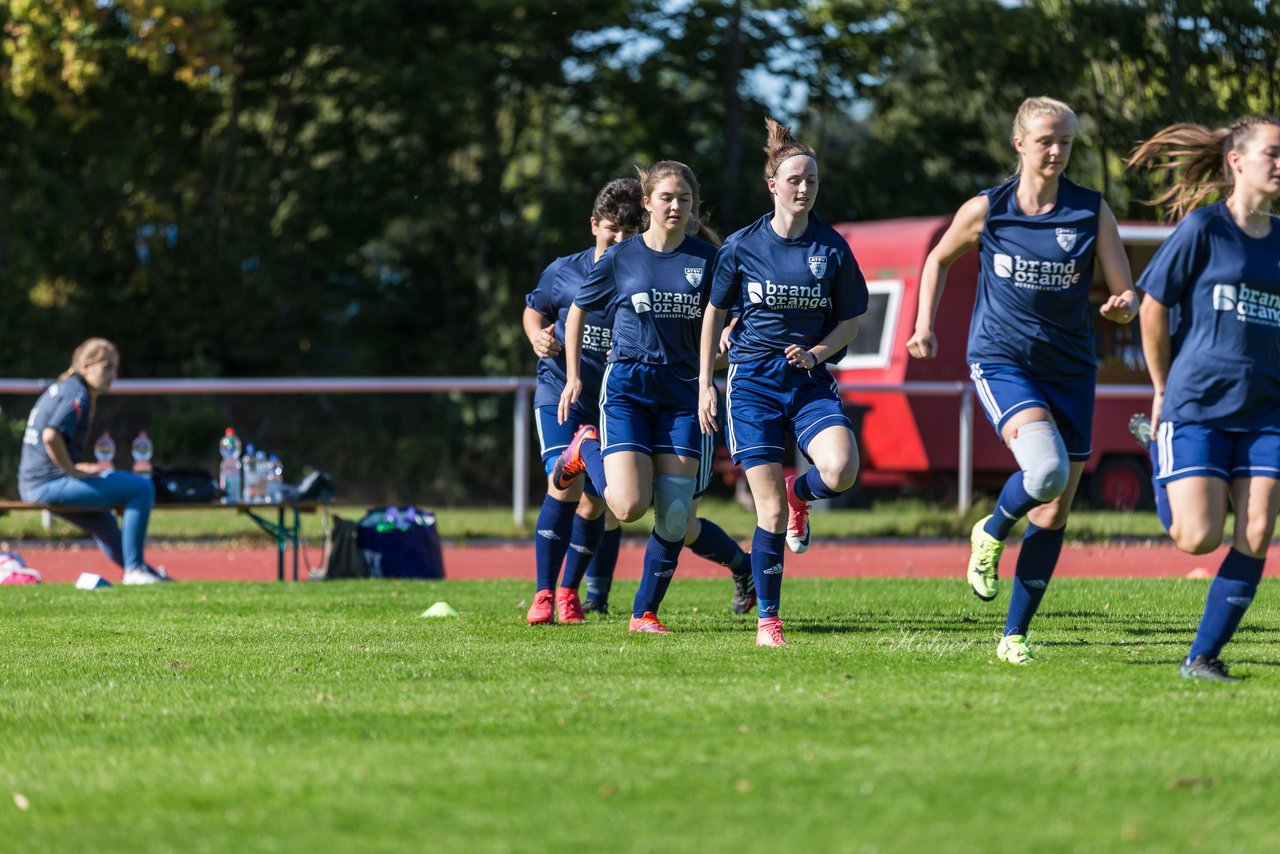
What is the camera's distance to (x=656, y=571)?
8.68m

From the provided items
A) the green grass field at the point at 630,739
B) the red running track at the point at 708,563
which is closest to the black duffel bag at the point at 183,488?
the red running track at the point at 708,563

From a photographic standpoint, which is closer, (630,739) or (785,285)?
(630,739)

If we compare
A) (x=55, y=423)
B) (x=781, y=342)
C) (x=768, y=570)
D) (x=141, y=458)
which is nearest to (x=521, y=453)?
(x=141, y=458)

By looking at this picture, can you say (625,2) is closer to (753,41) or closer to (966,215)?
(753,41)

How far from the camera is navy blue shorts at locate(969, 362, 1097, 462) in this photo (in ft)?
23.1

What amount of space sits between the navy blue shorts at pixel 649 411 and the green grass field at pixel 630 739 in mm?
874

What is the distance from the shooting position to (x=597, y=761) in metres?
5.05

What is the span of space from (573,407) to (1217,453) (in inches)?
144

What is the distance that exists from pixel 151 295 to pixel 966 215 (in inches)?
778

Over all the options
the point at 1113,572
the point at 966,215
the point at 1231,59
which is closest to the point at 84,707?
the point at 966,215

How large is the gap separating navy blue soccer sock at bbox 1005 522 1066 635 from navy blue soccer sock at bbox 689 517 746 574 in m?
2.44

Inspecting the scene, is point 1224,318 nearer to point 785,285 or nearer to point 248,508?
point 785,285

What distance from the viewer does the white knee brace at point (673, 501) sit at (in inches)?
332

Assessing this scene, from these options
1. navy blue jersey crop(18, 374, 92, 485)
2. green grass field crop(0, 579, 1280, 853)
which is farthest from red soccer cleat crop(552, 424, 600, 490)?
navy blue jersey crop(18, 374, 92, 485)
